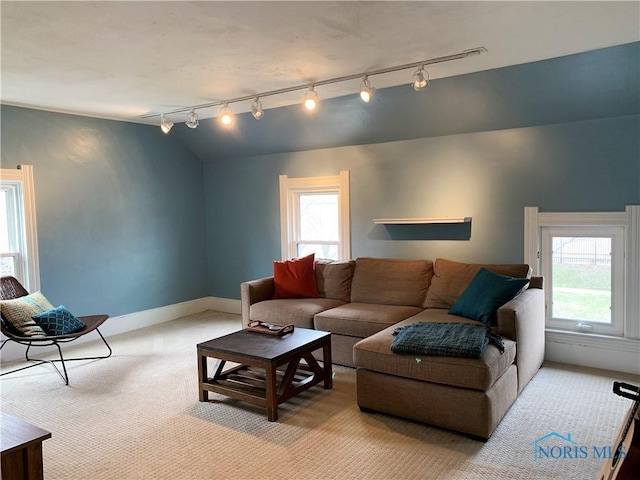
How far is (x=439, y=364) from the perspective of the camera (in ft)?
9.16

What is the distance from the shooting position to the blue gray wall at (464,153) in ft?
11.7

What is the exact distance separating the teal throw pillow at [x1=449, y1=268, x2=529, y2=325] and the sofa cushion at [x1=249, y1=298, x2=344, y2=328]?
1153 mm

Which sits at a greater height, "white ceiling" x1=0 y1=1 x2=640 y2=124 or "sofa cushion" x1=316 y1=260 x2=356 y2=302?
"white ceiling" x1=0 y1=1 x2=640 y2=124

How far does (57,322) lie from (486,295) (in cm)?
342

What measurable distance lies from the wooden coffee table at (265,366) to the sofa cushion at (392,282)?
0.98 metres

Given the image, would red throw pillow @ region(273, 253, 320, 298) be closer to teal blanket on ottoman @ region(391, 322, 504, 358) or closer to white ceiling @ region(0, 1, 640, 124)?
teal blanket on ottoman @ region(391, 322, 504, 358)

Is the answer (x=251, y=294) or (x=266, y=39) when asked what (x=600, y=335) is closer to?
(x=251, y=294)

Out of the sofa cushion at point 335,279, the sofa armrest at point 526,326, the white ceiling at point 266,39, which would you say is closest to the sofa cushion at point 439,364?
the sofa armrest at point 526,326

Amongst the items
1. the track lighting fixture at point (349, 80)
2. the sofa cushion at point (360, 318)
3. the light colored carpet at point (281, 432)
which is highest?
the track lighting fixture at point (349, 80)

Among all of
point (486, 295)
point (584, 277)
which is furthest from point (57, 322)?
point (584, 277)

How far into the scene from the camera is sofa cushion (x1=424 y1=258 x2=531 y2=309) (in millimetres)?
3838

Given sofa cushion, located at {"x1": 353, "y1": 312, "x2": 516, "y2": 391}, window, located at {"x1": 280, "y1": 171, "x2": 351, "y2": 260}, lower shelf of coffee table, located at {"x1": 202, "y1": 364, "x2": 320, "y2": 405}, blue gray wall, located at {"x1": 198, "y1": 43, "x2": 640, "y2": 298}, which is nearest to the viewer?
sofa cushion, located at {"x1": 353, "y1": 312, "x2": 516, "y2": 391}

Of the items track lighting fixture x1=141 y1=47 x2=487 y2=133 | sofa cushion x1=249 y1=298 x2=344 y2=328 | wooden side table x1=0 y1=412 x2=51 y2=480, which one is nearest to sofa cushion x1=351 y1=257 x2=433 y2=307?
sofa cushion x1=249 y1=298 x2=344 y2=328

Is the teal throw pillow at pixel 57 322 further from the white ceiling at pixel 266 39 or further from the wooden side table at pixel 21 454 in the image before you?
the wooden side table at pixel 21 454
